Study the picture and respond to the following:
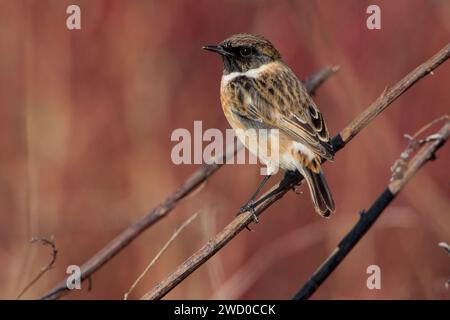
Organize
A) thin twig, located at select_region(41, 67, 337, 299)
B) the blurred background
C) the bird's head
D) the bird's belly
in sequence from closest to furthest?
thin twig, located at select_region(41, 67, 337, 299) < the bird's belly < the bird's head < the blurred background

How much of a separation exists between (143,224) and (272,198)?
681 millimetres

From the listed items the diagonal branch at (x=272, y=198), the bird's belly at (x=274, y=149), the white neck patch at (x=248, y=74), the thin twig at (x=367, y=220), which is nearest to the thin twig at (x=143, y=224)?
the bird's belly at (x=274, y=149)

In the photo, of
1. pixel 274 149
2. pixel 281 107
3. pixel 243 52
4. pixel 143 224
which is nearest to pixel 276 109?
pixel 281 107

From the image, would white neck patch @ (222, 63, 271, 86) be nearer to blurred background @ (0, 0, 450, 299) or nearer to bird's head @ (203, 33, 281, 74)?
bird's head @ (203, 33, 281, 74)

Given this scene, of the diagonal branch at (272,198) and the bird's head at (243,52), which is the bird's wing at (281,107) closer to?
the bird's head at (243,52)

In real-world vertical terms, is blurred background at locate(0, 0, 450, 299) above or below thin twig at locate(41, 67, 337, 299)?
above

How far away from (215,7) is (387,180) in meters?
2.47

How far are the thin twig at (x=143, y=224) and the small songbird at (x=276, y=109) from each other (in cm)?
30

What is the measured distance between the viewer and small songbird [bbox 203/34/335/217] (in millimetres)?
4215

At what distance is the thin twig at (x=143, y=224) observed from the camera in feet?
11.8

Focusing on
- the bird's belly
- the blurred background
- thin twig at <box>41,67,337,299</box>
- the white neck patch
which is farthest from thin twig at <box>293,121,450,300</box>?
the blurred background

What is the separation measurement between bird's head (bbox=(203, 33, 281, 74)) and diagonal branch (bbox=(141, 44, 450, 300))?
1.07 metres

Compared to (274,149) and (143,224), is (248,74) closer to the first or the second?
(274,149)
